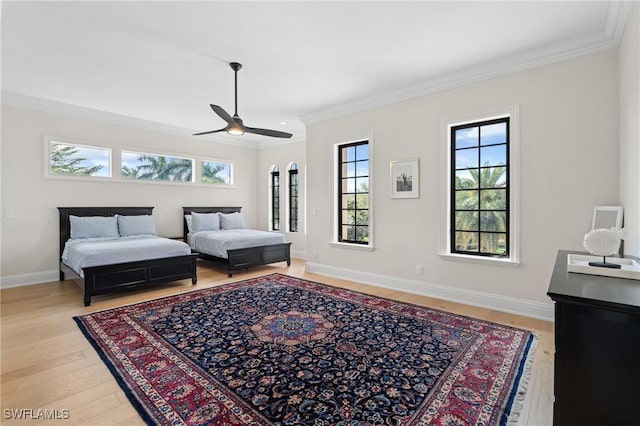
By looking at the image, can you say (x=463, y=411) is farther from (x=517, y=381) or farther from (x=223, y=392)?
(x=223, y=392)

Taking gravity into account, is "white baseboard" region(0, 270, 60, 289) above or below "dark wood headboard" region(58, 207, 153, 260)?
below

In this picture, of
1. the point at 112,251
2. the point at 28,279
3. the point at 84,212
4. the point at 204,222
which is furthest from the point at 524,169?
the point at 28,279

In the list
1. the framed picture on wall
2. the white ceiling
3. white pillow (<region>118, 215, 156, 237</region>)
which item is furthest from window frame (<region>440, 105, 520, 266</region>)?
white pillow (<region>118, 215, 156, 237</region>)

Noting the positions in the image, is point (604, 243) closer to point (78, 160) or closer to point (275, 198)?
point (275, 198)

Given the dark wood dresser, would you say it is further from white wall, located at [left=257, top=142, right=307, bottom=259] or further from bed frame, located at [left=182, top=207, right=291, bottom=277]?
white wall, located at [left=257, top=142, right=307, bottom=259]

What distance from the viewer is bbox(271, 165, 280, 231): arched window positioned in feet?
25.6

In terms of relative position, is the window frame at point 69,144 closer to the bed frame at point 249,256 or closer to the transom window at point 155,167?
the transom window at point 155,167

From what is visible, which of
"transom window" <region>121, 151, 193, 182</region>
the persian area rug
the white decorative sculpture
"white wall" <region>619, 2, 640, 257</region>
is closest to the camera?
the white decorative sculpture

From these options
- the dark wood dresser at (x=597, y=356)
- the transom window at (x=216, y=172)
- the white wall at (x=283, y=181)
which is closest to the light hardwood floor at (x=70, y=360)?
the dark wood dresser at (x=597, y=356)

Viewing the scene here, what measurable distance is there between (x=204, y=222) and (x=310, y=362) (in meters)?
4.87

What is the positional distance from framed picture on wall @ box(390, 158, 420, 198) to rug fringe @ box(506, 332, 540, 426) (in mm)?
2251

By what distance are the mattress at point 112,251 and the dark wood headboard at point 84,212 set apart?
0.78 feet

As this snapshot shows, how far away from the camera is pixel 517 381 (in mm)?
2182

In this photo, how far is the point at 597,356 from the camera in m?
1.23
